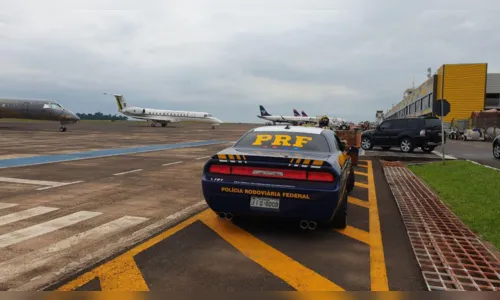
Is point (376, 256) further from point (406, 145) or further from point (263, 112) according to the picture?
point (263, 112)

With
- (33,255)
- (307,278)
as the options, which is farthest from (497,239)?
(33,255)

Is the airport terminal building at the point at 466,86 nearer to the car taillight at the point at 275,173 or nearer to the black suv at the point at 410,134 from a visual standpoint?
→ the black suv at the point at 410,134

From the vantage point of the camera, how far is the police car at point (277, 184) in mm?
5051

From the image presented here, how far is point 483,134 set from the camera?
37219 millimetres

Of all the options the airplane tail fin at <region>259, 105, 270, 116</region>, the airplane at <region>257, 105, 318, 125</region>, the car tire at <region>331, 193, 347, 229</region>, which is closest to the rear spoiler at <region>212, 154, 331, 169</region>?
the car tire at <region>331, 193, 347, 229</region>

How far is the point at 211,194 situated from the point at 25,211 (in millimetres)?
3667

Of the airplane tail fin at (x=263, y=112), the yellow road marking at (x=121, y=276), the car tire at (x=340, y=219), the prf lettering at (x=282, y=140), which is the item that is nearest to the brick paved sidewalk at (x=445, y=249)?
the car tire at (x=340, y=219)

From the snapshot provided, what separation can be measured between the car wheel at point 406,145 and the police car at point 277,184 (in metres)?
16.3

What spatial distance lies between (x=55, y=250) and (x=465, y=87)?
60.4 meters

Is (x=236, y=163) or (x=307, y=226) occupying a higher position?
(x=236, y=163)

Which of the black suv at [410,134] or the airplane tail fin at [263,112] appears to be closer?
the black suv at [410,134]

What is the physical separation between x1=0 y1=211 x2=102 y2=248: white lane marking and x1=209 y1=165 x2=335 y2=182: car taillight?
8.58 feet

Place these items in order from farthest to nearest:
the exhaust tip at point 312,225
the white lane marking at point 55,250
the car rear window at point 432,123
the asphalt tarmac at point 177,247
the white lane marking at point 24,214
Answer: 1. the car rear window at point 432,123
2. the white lane marking at point 24,214
3. the exhaust tip at point 312,225
4. the white lane marking at point 55,250
5. the asphalt tarmac at point 177,247

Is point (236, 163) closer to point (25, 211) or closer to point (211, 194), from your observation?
point (211, 194)
